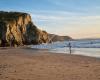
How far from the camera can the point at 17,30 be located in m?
116

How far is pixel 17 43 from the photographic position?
104m

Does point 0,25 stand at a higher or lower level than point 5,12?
lower

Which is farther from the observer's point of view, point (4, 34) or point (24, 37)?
point (24, 37)

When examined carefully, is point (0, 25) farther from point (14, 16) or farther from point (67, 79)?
point (67, 79)

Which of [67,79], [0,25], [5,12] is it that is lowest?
→ [67,79]

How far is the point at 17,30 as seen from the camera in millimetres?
116000

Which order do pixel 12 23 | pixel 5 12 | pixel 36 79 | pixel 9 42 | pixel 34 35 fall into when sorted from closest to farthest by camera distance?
pixel 36 79 → pixel 9 42 → pixel 12 23 → pixel 34 35 → pixel 5 12

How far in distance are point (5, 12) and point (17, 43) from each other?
124ft

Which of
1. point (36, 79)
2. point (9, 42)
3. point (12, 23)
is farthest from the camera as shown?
point (12, 23)

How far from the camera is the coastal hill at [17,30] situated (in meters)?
100

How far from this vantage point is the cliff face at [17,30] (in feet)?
328

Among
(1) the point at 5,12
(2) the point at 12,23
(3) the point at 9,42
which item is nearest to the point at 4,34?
(3) the point at 9,42

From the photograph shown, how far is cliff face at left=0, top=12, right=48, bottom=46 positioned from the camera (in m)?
100

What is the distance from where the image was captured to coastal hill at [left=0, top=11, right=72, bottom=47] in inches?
3943
